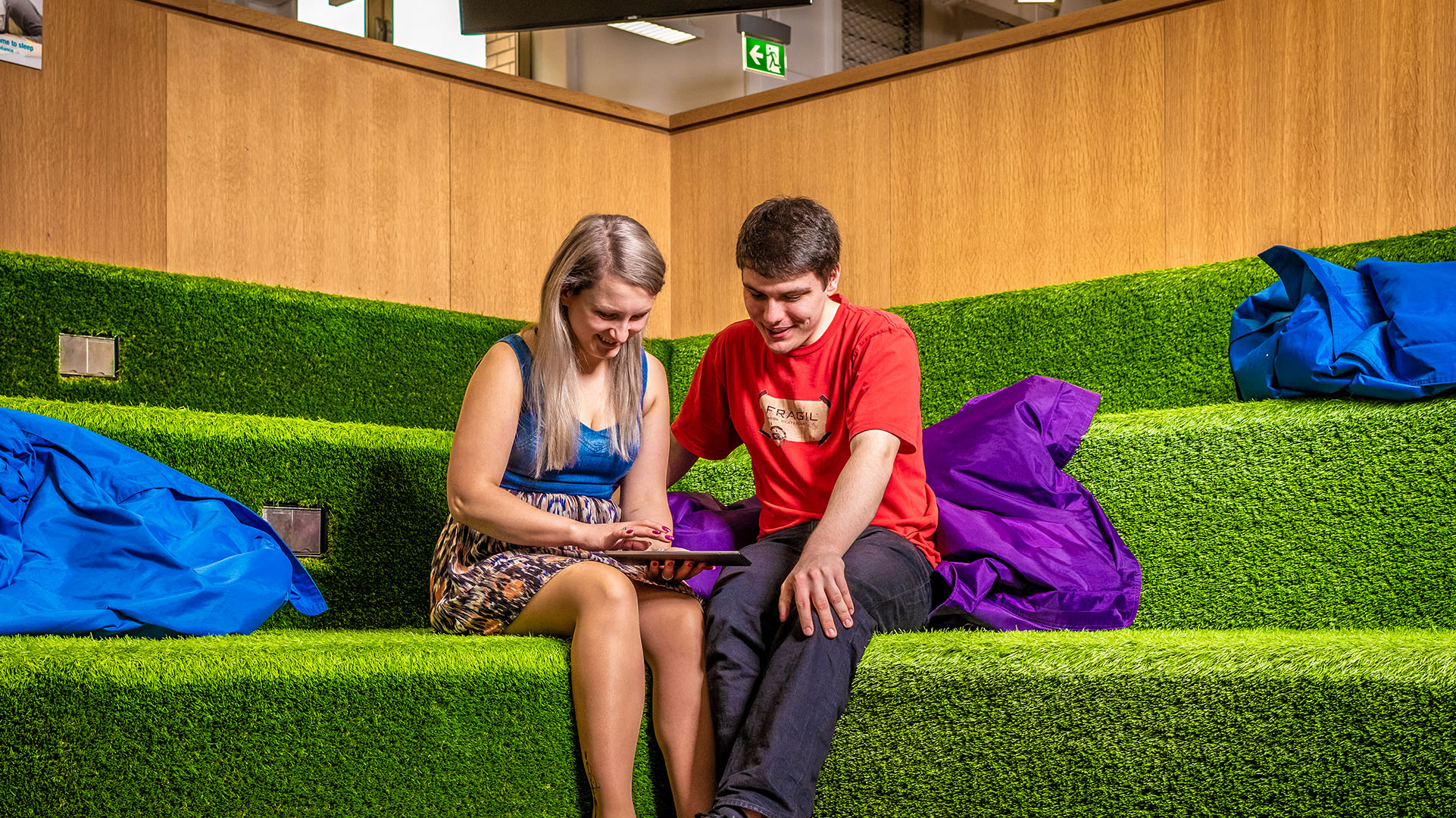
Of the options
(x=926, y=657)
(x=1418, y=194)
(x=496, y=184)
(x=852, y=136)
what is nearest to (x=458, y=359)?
(x=496, y=184)

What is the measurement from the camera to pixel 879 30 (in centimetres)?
595

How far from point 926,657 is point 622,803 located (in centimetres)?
39

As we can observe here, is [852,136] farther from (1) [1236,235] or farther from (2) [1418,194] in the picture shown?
(2) [1418,194]

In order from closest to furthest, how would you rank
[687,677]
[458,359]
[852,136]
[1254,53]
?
1. [687,677]
2. [1254,53]
3. [458,359]
4. [852,136]

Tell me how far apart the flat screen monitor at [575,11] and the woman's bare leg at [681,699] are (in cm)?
193

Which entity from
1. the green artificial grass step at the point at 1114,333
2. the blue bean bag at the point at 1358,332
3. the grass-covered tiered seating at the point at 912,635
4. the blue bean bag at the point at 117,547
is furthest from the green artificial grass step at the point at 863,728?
the green artificial grass step at the point at 1114,333

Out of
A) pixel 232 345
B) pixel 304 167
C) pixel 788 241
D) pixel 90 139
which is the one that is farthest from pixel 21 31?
pixel 788 241

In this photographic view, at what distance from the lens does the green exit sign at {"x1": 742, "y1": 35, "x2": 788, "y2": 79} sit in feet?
15.5

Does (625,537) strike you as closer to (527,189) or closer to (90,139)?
(90,139)

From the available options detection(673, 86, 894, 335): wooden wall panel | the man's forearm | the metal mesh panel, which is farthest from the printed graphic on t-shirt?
the metal mesh panel

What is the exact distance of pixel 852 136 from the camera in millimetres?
2961

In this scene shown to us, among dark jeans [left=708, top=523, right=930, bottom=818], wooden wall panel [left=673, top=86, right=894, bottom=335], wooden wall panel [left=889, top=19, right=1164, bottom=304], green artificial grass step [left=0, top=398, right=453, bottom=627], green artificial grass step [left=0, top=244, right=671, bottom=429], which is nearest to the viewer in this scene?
dark jeans [left=708, top=523, right=930, bottom=818]

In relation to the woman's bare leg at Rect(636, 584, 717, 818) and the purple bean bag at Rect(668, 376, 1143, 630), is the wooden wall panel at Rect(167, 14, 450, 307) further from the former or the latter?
the woman's bare leg at Rect(636, 584, 717, 818)

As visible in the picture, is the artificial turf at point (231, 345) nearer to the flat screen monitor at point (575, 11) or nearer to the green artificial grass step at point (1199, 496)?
the green artificial grass step at point (1199, 496)
